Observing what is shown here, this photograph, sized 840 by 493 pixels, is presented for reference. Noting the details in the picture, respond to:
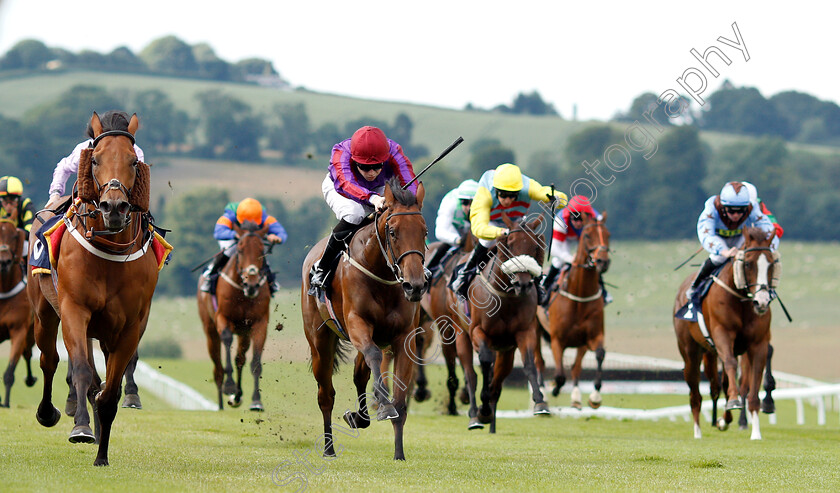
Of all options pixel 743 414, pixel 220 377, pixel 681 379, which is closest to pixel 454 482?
pixel 743 414

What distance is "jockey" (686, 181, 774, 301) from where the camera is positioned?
12156 millimetres

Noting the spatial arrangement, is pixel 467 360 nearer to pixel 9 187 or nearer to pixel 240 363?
pixel 240 363

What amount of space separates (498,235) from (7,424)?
5.25 meters

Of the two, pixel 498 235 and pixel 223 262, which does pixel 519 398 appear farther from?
pixel 498 235

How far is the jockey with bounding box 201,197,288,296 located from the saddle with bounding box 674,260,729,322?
558 cm

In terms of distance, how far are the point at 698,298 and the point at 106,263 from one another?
746 centimetres

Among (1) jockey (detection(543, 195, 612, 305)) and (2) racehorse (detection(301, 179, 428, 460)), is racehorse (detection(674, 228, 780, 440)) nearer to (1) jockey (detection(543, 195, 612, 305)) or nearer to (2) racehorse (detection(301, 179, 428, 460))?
(1) jockey (detection(543, 195, 612, 305))

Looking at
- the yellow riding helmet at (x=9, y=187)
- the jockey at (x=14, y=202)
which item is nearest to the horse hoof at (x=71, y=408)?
the jockey at (x=14, y=202)

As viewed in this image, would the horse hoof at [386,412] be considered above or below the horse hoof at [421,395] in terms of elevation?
above

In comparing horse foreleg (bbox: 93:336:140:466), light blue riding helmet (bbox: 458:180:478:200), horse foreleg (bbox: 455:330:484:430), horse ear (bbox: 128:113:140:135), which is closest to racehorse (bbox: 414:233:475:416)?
horse foreleg (bbox: 455:330:484:430)

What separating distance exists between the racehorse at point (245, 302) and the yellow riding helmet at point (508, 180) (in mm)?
4601

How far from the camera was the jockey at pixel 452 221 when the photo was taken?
13.7 meters

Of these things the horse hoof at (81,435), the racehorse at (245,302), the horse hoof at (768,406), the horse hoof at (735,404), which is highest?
the racehorse at (245,302)

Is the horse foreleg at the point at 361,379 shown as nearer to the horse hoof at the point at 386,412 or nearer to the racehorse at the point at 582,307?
the horse hoof at the point at 386,412
